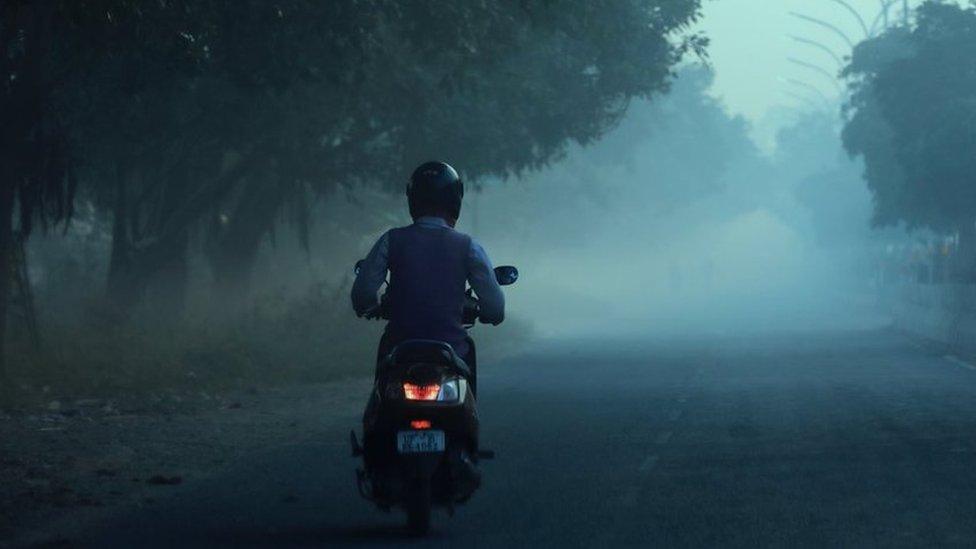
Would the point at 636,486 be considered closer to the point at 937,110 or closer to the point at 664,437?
the point at 664,437

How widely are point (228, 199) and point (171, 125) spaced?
10228 millimetres

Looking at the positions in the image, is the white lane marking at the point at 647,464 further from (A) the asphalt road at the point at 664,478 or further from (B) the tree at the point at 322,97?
(B) the tree at the point at 322,97

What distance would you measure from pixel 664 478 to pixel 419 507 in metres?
3.61

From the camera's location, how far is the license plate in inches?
397

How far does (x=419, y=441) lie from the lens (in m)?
10.1

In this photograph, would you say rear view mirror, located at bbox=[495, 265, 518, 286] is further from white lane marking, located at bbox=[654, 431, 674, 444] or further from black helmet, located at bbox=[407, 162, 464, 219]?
white lane marking, located at bbox=[654, 431, 674, 444]

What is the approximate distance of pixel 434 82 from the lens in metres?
31.4

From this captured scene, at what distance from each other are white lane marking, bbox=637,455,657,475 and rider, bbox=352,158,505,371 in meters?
3.71

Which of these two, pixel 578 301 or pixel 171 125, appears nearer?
pixel 171 125

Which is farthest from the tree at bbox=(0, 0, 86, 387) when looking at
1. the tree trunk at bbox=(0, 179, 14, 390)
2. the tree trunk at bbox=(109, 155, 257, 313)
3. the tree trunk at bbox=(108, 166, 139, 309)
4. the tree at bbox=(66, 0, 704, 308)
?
the tree trunk at bbox=(108, 166, 139, 309)

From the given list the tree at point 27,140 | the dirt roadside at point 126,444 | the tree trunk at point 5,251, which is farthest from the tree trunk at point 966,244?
the tree at point 27,140

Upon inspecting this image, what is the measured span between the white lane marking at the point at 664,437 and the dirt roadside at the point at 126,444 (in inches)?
129

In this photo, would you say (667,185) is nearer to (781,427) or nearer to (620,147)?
(620,147)

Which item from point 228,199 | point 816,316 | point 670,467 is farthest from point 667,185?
point 670,467
